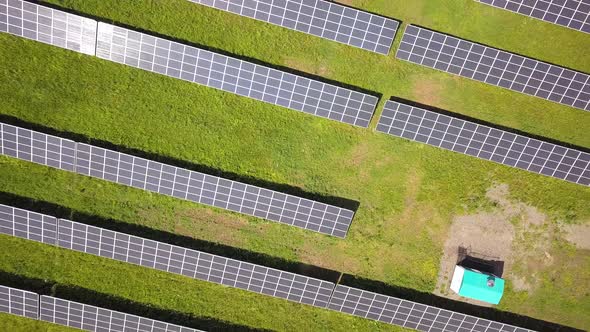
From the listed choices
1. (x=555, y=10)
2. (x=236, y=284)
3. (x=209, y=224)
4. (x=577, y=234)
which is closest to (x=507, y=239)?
(x=577, y=234)

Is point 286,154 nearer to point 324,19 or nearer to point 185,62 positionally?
point 185,62

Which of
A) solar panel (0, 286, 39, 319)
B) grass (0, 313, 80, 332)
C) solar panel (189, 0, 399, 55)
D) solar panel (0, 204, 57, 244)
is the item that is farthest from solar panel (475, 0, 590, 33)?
grass (0, 313, 80, 332)

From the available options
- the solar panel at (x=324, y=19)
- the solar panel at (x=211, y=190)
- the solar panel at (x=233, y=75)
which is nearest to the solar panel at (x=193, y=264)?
the solar panel at (x=211, y=190)

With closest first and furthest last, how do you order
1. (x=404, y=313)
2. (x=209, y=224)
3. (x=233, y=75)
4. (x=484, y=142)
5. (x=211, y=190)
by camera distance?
(x=233, y=75), (x=211, y=190), (x=484, y=142), (x=209, y=224), (x=404, y=313)

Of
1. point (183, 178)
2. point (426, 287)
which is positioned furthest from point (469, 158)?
point (183, 178)

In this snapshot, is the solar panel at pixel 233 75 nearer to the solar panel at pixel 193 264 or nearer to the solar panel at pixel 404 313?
the solar panel at pixel 193 264
